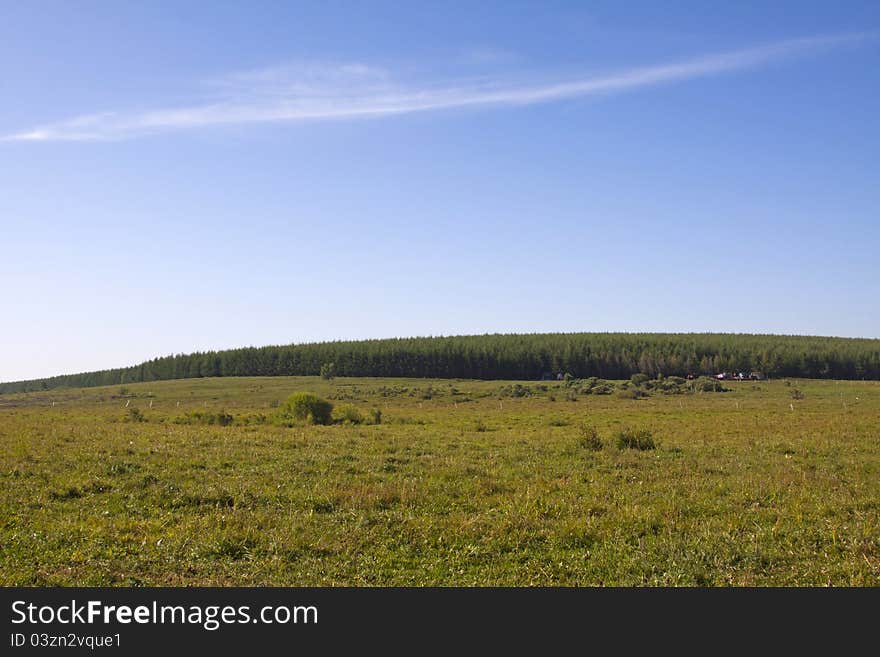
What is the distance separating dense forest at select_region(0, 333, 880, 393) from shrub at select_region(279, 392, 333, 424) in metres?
108

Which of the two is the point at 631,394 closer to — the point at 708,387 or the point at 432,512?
the point at 708,387

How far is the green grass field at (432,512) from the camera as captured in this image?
32.3 ft

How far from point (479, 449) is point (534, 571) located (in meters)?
15.0

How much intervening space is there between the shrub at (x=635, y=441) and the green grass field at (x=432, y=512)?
0.47 metres

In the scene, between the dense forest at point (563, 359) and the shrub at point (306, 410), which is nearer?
the shrub at point (306, 410)

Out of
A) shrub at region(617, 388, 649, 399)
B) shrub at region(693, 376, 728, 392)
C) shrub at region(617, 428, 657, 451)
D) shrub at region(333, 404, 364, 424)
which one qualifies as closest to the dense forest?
shrub at region(693, 376, 728, 392)

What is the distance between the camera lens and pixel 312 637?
756cm

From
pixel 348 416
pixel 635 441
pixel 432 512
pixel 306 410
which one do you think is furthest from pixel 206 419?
pixel 432 512

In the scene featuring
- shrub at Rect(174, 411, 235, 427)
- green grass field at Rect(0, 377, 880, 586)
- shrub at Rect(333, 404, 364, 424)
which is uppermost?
green grass field at Rect(0, 377, 880, 586)

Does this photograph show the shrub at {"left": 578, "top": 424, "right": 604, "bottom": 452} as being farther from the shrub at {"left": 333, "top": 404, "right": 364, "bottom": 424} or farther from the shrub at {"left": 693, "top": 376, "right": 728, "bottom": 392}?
the shrub at {"left": 693, "top": 376, "right": 728, "bottom": 392}

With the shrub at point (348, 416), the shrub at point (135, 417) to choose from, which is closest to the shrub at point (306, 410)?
the shrub at point (348, 416)

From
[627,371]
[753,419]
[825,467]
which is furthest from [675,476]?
[627,371]

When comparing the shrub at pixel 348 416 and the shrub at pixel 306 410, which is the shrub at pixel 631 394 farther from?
the shrub at pixel 306 410

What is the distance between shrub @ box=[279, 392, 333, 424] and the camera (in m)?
40.7
